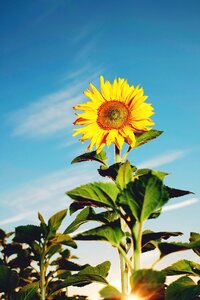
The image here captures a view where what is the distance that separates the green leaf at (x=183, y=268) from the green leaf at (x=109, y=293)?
0.68m

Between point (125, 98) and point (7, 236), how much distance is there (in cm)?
269

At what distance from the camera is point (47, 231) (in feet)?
9.96

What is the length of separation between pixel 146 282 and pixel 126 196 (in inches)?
16.3

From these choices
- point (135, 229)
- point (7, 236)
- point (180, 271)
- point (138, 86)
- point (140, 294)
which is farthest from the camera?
point (7, 236)

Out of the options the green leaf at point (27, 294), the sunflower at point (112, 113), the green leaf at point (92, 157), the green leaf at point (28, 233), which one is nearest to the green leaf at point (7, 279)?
the green leaf at point (27, 294)

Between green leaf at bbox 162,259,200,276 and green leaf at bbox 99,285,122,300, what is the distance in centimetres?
68

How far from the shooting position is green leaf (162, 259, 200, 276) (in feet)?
6.84

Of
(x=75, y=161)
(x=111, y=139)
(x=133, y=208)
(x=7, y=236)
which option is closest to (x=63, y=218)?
(x=75, y=161)

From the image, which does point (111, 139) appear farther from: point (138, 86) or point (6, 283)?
point (6, 283)

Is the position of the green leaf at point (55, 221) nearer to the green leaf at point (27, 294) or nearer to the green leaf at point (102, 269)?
the green leaf at point (27, 294)

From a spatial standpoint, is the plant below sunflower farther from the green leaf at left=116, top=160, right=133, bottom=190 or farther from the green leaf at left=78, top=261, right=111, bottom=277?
the green leaf at left=78, top=261, right=111, bottom=277

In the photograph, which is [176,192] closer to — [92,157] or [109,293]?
[92,157]

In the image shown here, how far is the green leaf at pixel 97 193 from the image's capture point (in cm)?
175

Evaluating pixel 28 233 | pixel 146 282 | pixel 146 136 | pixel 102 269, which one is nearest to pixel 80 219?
pixel 102 269
